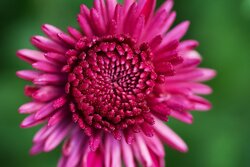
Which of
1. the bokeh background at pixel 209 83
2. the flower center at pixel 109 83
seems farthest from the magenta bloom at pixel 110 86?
the bokeh background at pixel 209 83

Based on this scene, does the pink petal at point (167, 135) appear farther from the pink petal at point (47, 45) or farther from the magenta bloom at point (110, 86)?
the pink petal at point (47, 45)

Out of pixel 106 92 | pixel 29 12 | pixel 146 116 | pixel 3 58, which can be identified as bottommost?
pixel 146 116

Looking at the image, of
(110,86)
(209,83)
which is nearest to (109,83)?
(110,86)

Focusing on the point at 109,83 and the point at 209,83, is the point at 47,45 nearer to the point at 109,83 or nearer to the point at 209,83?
the point at 109,83

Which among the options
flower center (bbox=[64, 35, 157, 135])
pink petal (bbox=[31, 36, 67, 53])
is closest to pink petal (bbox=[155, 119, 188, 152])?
flower center (bbox=[64, 35, 157, 135])

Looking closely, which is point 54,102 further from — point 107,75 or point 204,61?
point 204,61

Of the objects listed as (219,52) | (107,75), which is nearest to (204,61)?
(219,52)

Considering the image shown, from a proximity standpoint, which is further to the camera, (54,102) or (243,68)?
(243,68)
